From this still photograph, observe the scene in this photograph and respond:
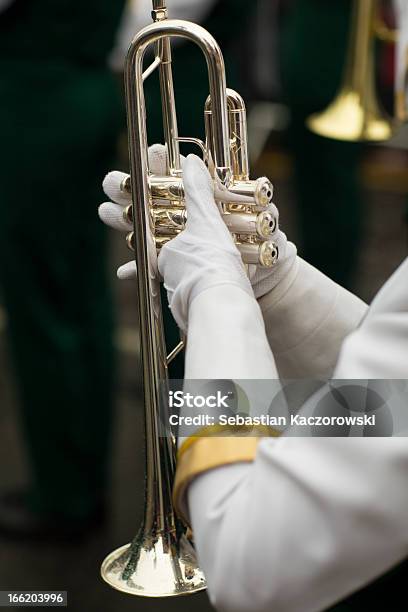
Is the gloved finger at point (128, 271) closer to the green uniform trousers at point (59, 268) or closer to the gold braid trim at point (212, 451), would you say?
the gold braid trim at point (212, 451)

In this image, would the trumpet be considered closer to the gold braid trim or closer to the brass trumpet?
the gold braid trim

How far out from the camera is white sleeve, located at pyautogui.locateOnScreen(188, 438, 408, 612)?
3.23 ft

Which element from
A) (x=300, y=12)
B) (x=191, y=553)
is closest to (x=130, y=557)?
(x=191, y=553)

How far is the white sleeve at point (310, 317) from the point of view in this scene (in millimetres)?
1370

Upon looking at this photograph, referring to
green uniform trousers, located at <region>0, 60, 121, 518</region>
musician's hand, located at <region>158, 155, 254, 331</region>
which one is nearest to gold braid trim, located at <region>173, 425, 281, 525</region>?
musician's hand, located at <region>158, 155, 254, 331</region>

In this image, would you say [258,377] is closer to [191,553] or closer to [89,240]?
[191,553]

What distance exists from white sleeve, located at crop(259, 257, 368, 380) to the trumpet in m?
0.08

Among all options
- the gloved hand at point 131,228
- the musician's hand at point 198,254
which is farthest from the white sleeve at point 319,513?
the gloved hand at point 131,228

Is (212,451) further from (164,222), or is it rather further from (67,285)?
(67,285)

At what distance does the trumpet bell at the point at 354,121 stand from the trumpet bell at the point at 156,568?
4.69 ft

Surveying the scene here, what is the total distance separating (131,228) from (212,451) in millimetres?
362

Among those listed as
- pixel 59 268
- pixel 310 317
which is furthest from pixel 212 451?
pixel 59 268

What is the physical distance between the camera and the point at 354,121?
8.93ft

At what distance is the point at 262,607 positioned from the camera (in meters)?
1.03
